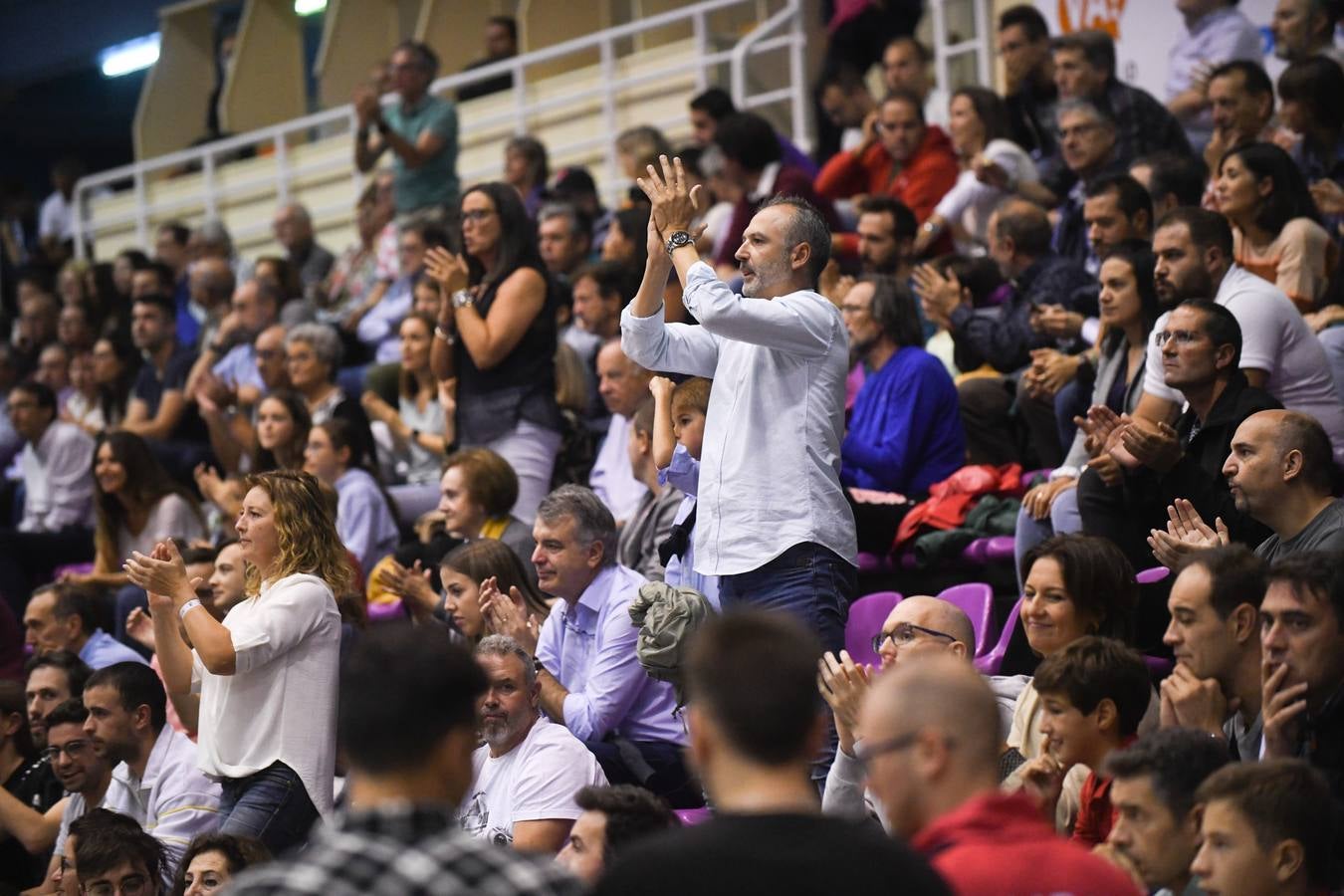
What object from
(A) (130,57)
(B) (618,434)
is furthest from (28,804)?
(A) (130,57)

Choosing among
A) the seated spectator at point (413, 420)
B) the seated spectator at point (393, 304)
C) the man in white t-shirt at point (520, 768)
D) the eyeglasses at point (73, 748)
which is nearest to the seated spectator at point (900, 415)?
the man in white t-shirt at point (520, 768)

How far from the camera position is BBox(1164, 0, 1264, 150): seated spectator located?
26.8ft

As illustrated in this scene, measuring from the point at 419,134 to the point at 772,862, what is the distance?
844cm

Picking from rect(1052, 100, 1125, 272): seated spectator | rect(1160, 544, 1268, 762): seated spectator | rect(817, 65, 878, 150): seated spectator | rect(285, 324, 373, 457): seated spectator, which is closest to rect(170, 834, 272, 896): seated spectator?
rect(1160, 544, 1268, 762): seated spectator

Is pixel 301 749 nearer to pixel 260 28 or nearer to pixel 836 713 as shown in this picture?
pixel 836 713

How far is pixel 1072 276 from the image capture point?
6.78m

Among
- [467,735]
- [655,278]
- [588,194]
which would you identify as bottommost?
[467,735]

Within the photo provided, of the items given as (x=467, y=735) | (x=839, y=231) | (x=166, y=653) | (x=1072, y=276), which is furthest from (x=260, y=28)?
(x=467, y=735)

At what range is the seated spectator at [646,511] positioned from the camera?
5922 mm

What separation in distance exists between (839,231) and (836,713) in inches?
194

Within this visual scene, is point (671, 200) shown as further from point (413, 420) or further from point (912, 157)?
point (912, 157)

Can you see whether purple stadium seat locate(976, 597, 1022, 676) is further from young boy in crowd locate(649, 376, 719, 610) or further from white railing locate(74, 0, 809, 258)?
white railing locate(74, 0, 809, 258)

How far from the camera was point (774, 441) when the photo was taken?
4457 millimetres

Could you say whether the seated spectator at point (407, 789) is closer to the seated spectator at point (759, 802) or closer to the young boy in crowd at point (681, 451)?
the seated spectator at point (759, 802)
